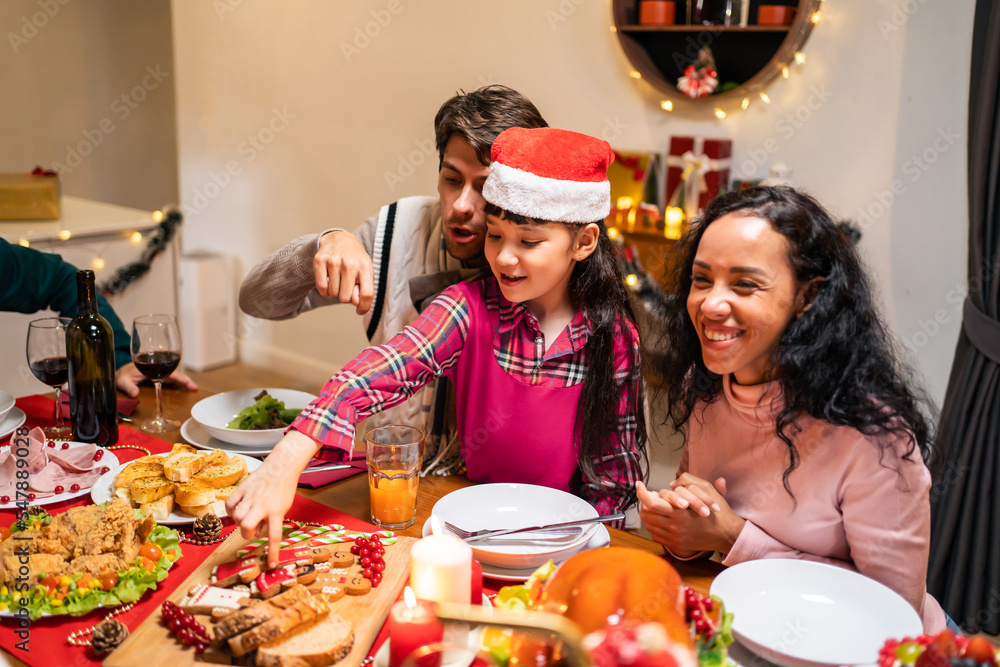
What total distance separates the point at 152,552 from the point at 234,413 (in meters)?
0.61

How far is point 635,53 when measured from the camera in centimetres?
315

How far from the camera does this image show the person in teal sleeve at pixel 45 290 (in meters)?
1.99

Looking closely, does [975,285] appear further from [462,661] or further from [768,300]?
[462,661]

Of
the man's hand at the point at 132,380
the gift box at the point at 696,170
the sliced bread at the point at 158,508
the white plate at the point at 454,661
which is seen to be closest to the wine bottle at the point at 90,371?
the man's hand at the point at 132,380

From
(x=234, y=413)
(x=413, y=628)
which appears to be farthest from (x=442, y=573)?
(x=234, y=413)

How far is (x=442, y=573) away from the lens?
95 cm

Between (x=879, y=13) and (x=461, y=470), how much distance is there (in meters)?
2.18

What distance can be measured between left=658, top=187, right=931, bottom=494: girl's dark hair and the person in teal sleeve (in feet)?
4.57

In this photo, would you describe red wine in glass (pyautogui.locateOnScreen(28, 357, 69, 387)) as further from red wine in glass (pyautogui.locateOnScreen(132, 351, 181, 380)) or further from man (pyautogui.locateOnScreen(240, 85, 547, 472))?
man (pyautogui.locateOnScreen(240, 85, 547, 472))

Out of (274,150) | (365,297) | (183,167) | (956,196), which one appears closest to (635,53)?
(956,196)

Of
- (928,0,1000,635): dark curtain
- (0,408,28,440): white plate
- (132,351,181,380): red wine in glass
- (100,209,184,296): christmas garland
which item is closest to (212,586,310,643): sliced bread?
(132,351,181,380): red wine in glass

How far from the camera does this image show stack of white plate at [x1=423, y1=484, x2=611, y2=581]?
1.17m

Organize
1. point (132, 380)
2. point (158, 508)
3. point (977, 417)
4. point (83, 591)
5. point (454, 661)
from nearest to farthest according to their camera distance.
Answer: point (454, 661)
point (83, 591)
point (158, 508)
point (132, 380)
point (977, 417)

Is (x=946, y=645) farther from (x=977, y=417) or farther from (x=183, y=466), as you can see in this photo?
(x=977, y=417)
